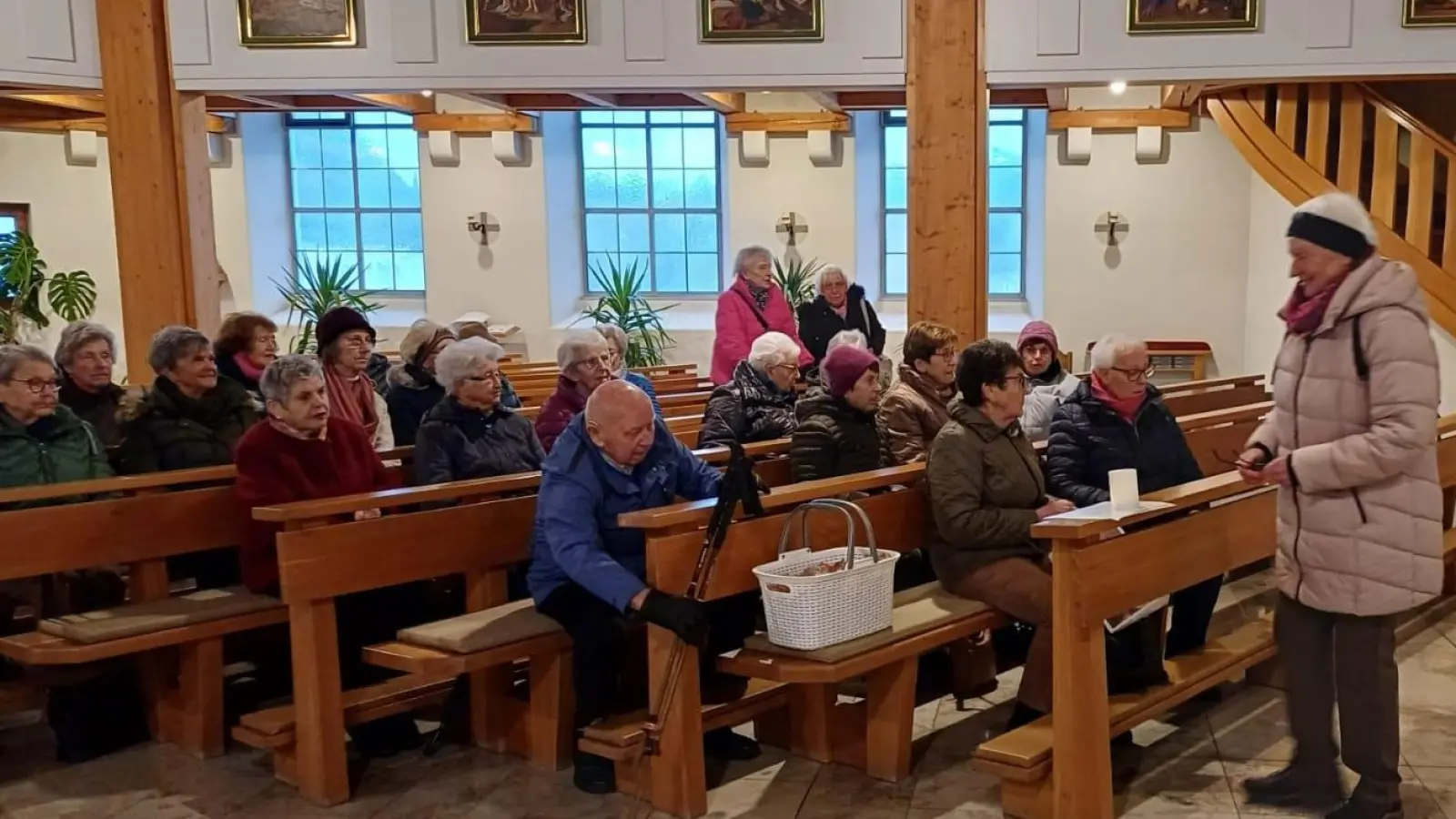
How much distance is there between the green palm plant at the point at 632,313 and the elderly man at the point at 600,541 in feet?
22.1

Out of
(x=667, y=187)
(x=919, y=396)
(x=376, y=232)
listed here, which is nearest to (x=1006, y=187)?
(x=667, y=187)

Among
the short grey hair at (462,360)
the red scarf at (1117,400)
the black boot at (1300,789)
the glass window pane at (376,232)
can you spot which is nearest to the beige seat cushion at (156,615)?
the short grey hair at (462,360)

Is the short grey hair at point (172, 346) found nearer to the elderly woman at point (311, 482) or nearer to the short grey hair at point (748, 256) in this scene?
the elderly woman at point (311, 482)

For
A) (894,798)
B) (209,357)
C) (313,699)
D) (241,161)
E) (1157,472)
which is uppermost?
(241,161)

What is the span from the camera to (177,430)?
14.2 ft

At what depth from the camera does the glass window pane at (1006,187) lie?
36.1ft

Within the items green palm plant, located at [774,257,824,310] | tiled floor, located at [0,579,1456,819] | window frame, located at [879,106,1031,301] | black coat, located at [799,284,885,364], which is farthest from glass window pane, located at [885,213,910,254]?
tiled floor, located at [0,579,1456,819]

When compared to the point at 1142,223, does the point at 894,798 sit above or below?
below

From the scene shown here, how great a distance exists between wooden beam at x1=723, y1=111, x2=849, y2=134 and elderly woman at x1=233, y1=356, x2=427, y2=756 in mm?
7005

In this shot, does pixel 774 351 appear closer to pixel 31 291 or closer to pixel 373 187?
pixel 31 291

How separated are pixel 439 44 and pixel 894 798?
14.5 feet

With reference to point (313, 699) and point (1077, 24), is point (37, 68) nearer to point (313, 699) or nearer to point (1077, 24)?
point (313, 699)

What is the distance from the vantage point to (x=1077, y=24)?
6.02 m

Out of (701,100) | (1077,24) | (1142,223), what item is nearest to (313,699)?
(1077,24)
